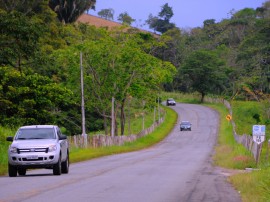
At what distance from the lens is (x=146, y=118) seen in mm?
109312

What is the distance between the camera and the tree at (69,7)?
88062mm

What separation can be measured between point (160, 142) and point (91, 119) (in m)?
A: 9.11

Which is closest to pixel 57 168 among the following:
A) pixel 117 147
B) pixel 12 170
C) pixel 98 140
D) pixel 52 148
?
pixel 52 148

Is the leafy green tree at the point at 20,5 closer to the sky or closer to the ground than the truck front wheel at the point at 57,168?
closer to the sky

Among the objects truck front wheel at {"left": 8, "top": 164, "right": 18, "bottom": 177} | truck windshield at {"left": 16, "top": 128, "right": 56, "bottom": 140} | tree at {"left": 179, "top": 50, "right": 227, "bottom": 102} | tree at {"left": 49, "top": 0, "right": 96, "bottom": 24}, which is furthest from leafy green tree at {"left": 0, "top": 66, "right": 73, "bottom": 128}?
tree at {"left": 179, "top": 50, "right": 227, "bottom": 102}

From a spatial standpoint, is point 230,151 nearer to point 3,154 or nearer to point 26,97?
point 26,97

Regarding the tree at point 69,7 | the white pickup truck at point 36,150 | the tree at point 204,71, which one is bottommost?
the white pickup truck at point 36,150

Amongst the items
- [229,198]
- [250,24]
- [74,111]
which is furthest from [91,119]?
[250,24]

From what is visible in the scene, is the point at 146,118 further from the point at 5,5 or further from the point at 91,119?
the point at 5,5

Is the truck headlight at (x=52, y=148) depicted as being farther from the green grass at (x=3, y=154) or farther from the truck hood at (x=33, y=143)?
the green grass at (x=3, y=154)

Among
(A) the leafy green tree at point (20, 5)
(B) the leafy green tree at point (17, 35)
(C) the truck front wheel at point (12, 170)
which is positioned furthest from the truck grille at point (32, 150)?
(A) the leafy green tree at point (20, 5)

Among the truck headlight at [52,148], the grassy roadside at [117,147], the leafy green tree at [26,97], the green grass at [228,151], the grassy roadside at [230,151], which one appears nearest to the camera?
the grassy roadside at [230,151]

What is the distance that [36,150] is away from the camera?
23703 mm

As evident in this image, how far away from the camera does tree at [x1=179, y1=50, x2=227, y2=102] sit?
129m
